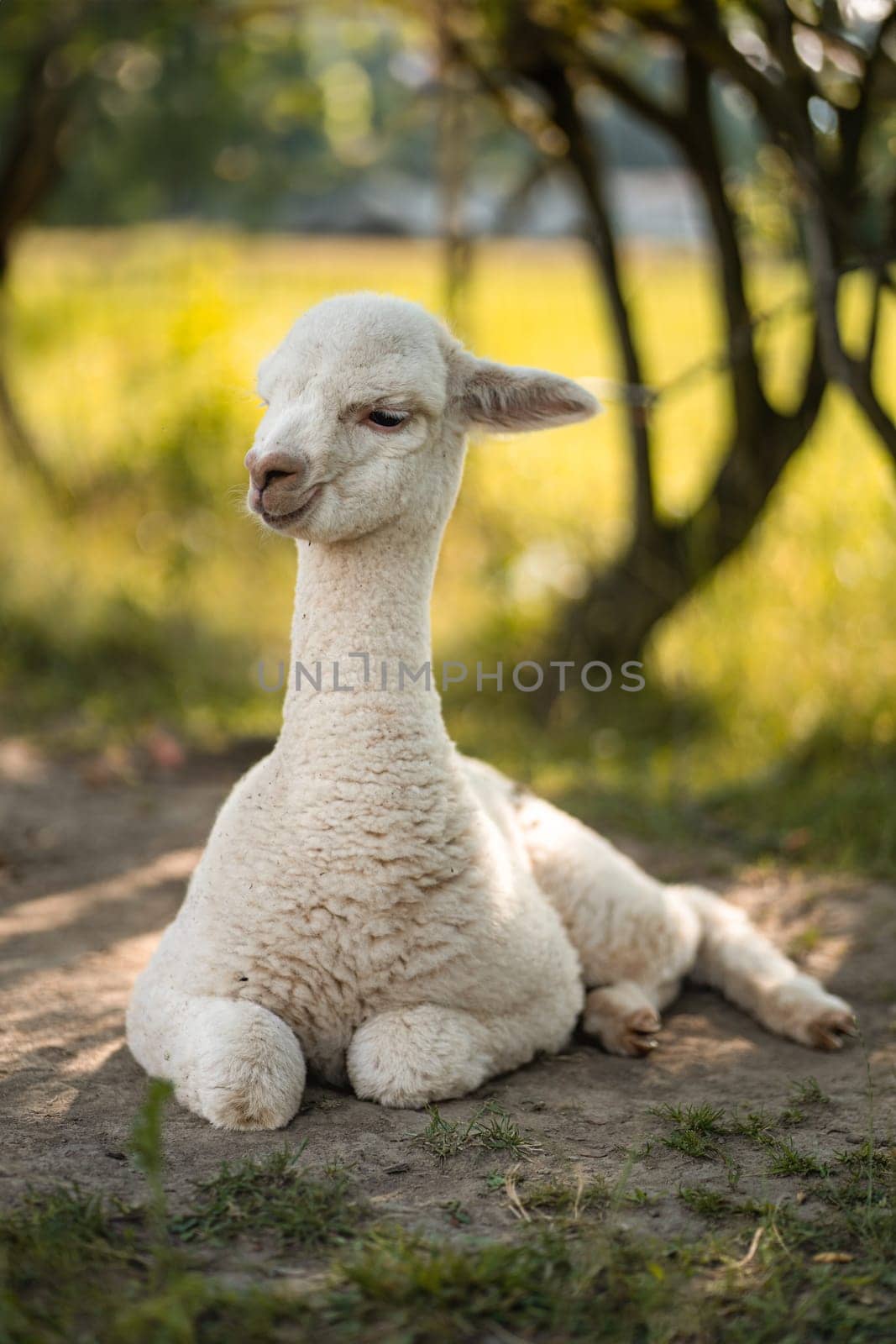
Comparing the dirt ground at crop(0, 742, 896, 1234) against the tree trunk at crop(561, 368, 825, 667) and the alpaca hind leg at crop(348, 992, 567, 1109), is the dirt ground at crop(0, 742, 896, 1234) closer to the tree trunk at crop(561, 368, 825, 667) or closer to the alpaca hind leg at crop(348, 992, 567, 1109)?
the alpaca hind leg at crop(348, 992, 567, 1109)

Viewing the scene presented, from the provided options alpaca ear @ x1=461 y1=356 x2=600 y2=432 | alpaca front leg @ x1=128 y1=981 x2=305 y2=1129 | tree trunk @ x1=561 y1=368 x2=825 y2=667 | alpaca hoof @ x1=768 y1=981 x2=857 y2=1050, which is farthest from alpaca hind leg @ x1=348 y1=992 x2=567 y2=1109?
tree trunk @ x1=561 y1=368 x2=825 y2=667

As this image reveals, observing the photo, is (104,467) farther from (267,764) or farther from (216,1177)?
(216,1177)

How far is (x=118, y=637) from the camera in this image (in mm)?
7352

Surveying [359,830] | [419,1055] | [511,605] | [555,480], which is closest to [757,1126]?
[419,1055]

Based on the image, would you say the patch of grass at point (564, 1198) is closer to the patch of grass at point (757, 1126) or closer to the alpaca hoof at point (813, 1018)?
the patch of grass at point (757, 1126)

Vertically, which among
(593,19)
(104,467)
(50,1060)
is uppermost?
(593,19)

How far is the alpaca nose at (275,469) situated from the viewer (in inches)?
109

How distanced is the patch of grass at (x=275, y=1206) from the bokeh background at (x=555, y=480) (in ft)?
4.75

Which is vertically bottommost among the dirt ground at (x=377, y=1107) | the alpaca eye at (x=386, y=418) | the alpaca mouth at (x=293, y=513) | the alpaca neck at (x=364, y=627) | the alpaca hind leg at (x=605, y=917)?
Result: the dirt ground at (x=377, y=1107)

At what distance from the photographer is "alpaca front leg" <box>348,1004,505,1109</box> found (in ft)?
9.55

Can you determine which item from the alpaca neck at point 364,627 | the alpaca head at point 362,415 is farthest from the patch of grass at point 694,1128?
the alpaca head at point 362,415

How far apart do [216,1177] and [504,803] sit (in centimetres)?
132

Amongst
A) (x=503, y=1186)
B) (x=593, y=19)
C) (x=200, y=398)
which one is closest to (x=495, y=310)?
(x=200, y=398)

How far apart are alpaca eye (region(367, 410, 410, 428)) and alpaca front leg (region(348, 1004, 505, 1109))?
1220mm
